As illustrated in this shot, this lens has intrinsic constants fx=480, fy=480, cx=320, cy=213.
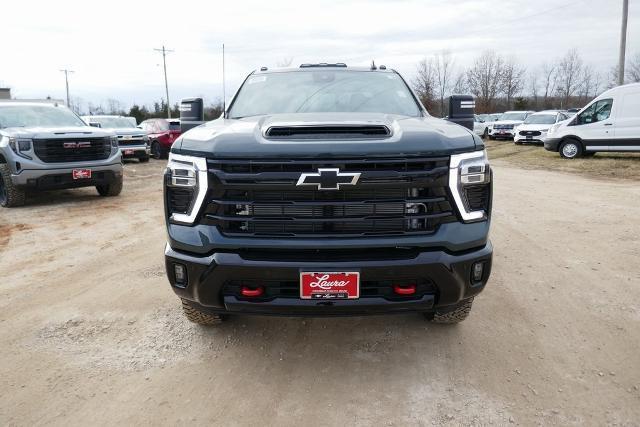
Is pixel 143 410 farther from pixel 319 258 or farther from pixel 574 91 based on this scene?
pixel 574 91

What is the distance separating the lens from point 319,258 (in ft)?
8.52

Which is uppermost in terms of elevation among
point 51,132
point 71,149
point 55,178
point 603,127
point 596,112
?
point 596,112

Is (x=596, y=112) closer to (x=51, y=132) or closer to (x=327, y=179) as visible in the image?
(x=51, y=132)

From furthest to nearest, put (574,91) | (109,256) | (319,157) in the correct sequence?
(574,91)
(109,256)
(319,157)

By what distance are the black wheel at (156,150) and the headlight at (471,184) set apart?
17.4 m

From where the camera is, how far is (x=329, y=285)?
Answer: 255cm

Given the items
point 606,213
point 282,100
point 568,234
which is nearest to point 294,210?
point 282,100

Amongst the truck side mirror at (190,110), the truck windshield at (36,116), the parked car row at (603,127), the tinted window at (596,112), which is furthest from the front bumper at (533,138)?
the truck side mirror at (190,110)

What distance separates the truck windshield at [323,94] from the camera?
393 cm

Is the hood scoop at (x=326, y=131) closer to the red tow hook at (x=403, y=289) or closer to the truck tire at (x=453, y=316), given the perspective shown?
the red tow hook at (x=403, y=289)

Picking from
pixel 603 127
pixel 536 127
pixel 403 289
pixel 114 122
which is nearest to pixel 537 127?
pixel 536 127

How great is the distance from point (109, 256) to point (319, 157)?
372 cm

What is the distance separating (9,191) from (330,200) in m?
7.59

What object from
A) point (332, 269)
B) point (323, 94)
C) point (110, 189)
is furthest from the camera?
point (110, 189)
